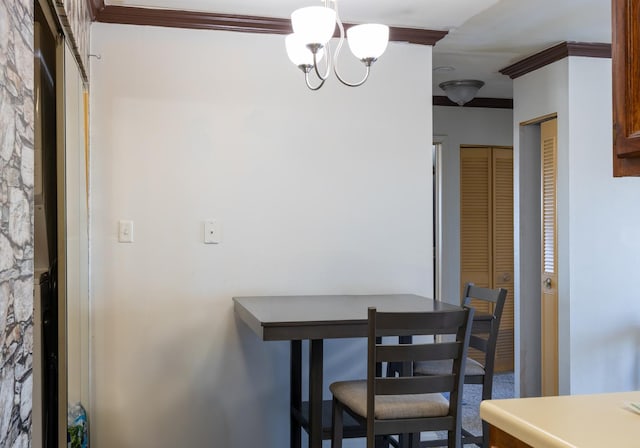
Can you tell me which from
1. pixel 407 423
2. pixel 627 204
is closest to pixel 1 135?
pixel 407 423

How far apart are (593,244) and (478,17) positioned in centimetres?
152

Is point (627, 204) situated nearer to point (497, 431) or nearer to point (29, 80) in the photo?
point (497, 431)

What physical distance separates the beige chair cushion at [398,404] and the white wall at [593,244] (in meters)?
1.71

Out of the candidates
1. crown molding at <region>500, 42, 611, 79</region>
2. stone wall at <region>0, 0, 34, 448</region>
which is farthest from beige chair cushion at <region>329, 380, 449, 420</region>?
crown molding at <region>500, 42, 611, 79</region>

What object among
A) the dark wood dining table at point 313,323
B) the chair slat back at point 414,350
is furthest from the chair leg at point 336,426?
the chair slat back at point 414,350

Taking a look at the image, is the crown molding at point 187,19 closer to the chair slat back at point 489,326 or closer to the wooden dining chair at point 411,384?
the chair slat back at point 489,326

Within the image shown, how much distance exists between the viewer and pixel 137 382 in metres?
2.98

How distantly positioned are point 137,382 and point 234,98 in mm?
1459

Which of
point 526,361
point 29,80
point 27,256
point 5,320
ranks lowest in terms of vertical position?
point 526,361

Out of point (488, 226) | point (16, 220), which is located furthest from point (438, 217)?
point (16, 220)

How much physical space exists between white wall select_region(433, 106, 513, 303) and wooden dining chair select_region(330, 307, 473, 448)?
2.83m

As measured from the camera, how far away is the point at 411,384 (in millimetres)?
2107

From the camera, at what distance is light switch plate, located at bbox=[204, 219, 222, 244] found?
3059 millimetres

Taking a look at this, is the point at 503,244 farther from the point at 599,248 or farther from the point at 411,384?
the point at 411,384
